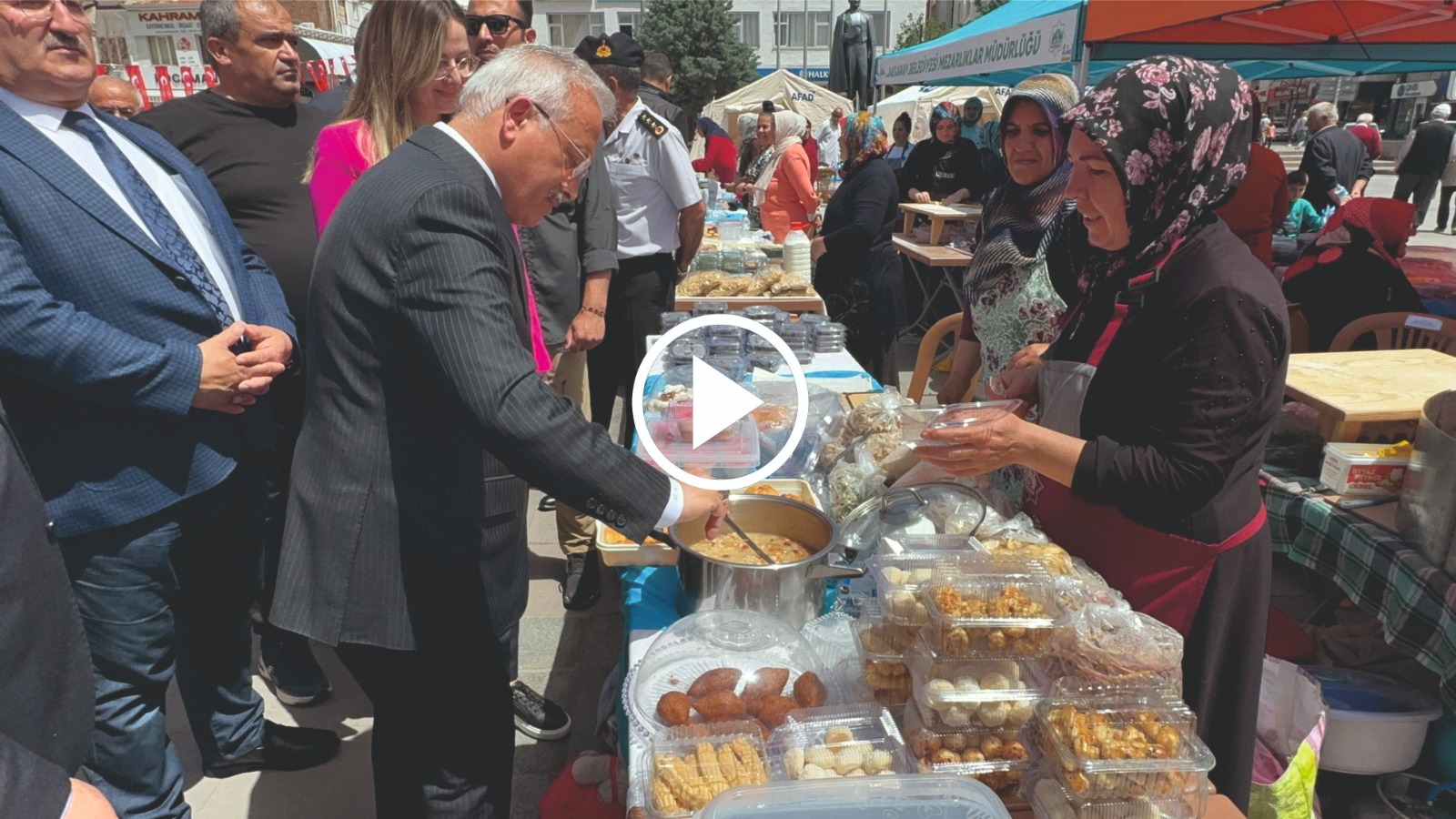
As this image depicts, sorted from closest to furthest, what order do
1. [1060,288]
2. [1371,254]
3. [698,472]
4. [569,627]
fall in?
[698,472], [1060,288], [569,627], [1371,254]

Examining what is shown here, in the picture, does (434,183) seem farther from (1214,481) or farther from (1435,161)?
(1435,161)

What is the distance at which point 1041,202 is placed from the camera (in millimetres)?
2635

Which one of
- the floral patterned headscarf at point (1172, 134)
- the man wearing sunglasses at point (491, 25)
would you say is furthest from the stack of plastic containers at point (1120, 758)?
the man wearing sunglasses at point (491, 25)

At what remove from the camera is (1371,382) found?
264 cm

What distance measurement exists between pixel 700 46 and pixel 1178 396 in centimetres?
4301

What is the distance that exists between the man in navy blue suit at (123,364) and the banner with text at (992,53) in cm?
461

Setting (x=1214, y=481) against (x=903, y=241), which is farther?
(x=903, y=241)

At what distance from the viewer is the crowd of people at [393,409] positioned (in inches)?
51.0

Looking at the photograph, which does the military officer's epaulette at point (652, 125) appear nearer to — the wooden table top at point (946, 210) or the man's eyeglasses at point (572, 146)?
the man's eyeglasses at point (572, 146)

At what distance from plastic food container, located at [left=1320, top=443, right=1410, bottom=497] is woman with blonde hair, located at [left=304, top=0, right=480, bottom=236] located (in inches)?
112

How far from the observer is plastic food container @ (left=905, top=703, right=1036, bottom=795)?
1185mm

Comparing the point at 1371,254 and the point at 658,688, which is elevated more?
the point at 1371,254

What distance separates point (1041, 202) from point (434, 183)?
80.7 inches

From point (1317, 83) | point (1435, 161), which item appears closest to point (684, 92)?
point (1317, 83)
